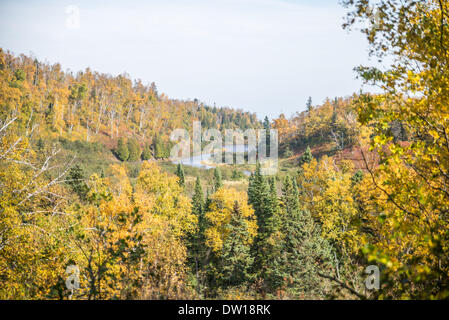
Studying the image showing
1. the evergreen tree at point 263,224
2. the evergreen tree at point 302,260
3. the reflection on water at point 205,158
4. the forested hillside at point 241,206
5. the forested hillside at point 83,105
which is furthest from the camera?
the reflection on water at point 205,158

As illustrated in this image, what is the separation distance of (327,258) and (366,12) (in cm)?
1582

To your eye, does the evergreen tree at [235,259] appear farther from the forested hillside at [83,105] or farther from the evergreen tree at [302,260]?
the forested hillside at [83,105]

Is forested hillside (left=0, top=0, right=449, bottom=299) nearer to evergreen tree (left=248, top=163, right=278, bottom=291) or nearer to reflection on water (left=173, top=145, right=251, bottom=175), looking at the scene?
evergreen tree (left=248, top=163, right=278, bottom=291)

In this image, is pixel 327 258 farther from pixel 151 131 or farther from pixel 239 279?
pixel 151 131

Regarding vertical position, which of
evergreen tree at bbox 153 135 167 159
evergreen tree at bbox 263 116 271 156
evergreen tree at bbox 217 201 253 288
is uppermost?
evergreen tree at bbox 263 116 271 156

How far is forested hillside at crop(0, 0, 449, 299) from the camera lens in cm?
471

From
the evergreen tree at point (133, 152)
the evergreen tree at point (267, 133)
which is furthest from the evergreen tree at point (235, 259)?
the evergreen tree at point (267, 133)

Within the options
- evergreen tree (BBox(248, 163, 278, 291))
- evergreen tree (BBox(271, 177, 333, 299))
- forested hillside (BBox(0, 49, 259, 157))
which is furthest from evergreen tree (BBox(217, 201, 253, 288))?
forested hillside (BBox(0, 49, 259, 157))

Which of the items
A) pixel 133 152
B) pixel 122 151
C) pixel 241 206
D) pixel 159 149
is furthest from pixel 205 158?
pixel 241 206

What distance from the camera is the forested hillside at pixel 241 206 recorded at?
15.5 ft
